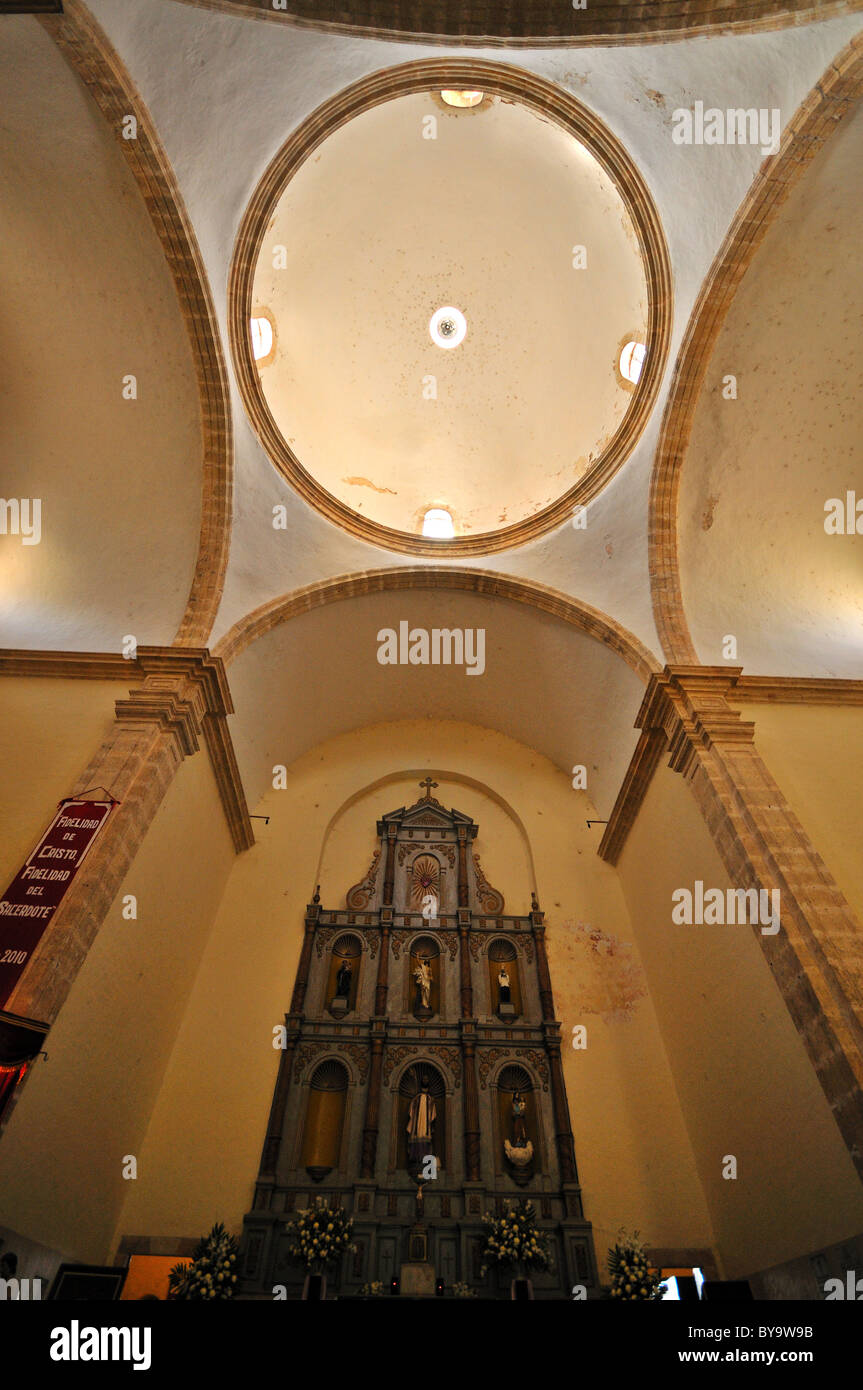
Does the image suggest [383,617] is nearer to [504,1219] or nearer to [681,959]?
[681,959]

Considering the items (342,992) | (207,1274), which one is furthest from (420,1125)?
(207,1274)

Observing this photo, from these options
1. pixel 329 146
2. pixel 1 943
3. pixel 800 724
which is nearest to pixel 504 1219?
pixel 1 943

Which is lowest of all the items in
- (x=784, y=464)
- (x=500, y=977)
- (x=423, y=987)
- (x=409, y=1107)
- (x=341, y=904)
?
(x=409, y=1107)

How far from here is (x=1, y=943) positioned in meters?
5.48

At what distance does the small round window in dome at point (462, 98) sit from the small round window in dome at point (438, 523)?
5976mm

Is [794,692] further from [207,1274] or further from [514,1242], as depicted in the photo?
[207,1274]

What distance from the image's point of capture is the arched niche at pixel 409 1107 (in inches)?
301

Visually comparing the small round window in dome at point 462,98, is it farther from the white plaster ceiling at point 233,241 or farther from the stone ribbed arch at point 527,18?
the stone ribbed arch at point 527,18

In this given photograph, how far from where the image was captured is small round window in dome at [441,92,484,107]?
10.9 metres

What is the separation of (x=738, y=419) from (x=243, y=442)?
247 inches

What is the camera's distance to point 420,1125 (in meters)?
7.74

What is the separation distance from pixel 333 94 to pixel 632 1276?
12.0 meters

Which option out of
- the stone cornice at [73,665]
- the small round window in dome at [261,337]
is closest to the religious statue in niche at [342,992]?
the stone cornice at [73,665]

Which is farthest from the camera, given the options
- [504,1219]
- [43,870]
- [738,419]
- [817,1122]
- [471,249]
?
[471,249]
